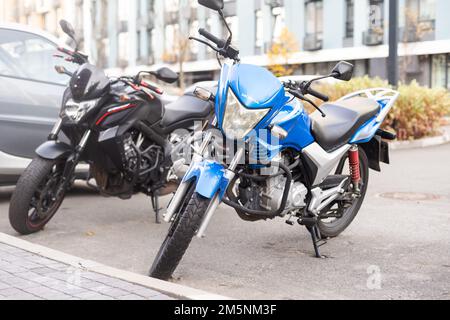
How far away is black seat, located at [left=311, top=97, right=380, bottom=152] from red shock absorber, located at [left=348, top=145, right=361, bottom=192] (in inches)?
9.2

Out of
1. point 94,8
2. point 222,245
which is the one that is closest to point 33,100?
point 222,245

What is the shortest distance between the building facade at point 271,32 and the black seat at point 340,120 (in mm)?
23854

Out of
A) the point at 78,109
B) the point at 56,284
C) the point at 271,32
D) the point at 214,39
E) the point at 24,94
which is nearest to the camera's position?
the point at 56,284

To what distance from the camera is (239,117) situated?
4484 mm

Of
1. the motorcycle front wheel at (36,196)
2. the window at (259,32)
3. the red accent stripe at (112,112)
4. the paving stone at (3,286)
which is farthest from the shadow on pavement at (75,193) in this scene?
the window at (259,32)

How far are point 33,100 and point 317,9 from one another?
1398 inches

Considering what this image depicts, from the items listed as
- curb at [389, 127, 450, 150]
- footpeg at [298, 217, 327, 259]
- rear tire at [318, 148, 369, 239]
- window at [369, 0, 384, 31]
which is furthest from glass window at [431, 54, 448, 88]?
footpeg at [298, 217, 327, 259]

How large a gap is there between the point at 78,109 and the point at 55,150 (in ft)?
1.27

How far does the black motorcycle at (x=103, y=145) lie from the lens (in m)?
5.91

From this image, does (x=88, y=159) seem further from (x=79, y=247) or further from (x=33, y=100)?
(x=33, y=100)

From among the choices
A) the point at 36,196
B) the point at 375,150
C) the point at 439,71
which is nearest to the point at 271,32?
the point at 439,71

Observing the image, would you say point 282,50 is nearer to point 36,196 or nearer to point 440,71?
point 440,71

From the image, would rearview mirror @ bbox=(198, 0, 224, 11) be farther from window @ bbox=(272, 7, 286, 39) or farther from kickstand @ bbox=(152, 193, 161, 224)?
window @ bbox=(272, 7, 286, 39)

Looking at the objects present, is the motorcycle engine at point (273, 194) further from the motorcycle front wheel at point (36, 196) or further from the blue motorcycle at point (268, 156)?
the motorcycle front wheel at point (36, 196)
